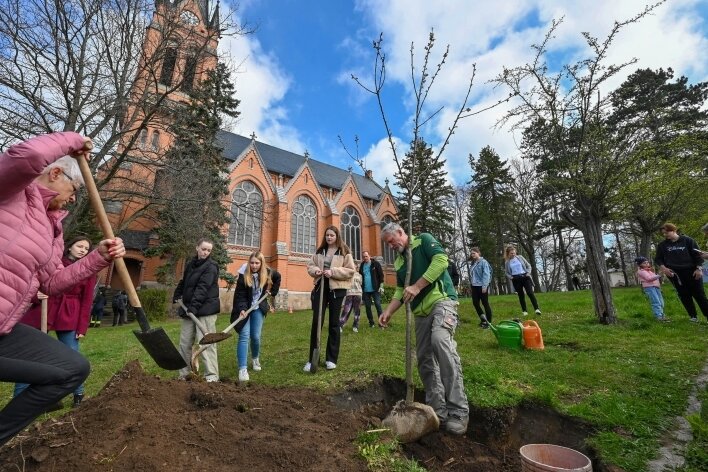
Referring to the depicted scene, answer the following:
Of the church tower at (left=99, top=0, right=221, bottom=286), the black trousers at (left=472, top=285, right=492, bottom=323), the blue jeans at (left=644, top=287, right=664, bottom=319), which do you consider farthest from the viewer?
the church tower at (left=99, top=0, right=221, bottom=286)

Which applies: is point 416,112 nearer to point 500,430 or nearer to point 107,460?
point 500,430

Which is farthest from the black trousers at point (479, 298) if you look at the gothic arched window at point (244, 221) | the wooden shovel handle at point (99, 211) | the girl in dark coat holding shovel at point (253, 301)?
the gothic arched window at point (244, 221)

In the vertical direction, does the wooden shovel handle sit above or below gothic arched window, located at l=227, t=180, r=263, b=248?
below

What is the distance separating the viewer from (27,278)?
6.17 feet

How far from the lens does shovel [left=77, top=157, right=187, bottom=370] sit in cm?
253

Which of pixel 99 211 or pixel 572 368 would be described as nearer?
pixel 99 211

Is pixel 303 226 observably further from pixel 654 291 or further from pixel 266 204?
pixel 654 291

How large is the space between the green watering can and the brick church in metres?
11.7

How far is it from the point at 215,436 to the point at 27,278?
1.55 meters

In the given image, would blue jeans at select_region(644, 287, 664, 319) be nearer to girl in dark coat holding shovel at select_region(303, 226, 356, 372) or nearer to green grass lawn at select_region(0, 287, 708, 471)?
green grass lawn at select_region(0, 287, 708, 471)

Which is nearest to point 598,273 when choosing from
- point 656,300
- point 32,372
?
point 656,300

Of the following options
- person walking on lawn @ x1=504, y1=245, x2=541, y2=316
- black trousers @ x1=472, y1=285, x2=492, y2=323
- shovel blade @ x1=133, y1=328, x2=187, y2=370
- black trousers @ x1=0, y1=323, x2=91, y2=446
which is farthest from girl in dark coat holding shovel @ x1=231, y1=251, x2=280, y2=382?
person walking on lawn @ x1=504, y1=245, x2=541, y2=316

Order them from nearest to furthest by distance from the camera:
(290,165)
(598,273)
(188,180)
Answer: (598,273)
(188,180)
(290,165)

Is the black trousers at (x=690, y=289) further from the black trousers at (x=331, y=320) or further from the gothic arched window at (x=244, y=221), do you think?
the gothic arched window at (x=244, y=221)
